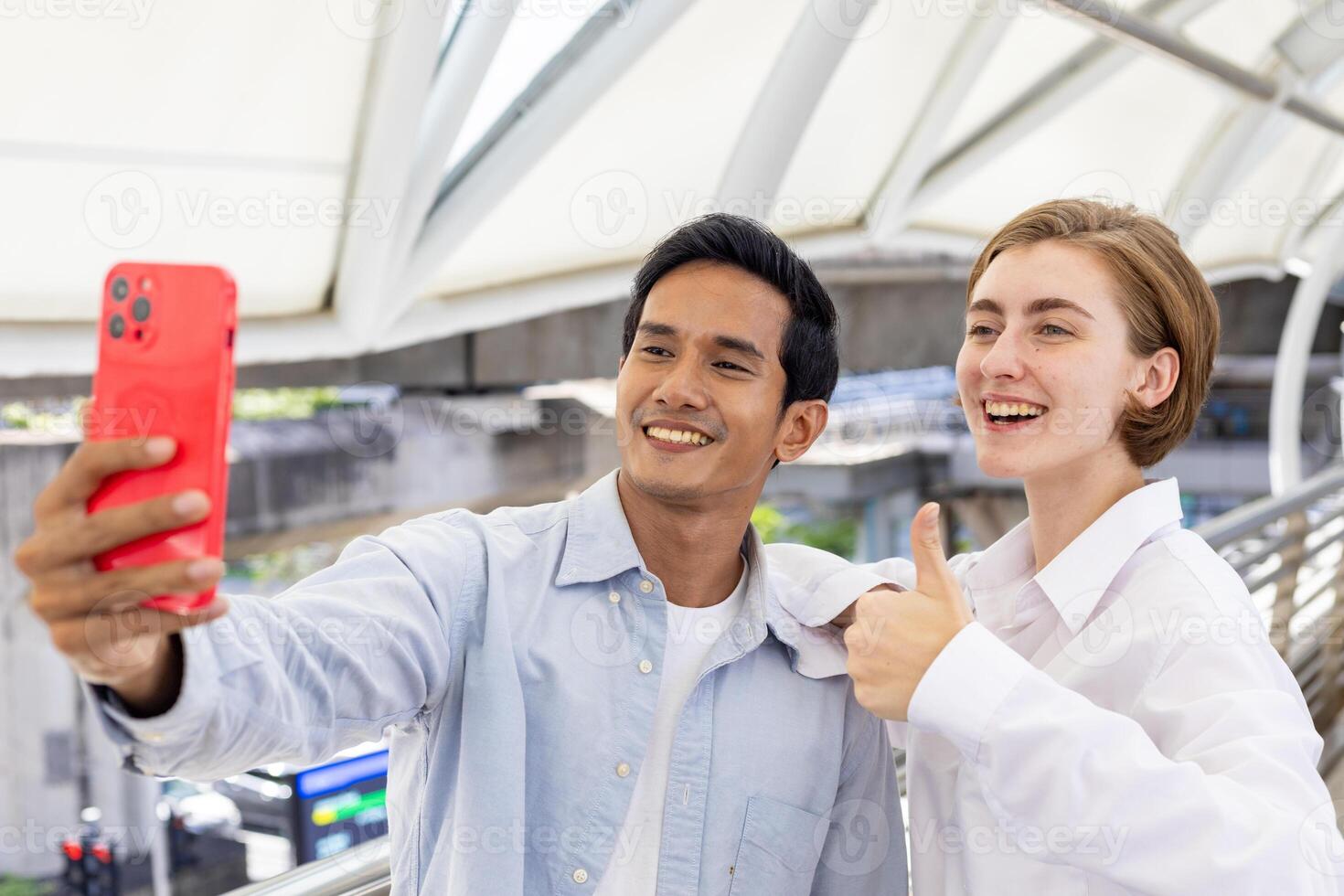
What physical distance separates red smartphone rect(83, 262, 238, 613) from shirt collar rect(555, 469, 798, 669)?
81 centimetres

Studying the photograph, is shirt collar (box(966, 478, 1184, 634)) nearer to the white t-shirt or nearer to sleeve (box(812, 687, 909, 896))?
sleeve (box(812, 687, 909, 896))

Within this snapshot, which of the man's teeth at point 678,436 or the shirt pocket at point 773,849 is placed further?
the man's teeth at point 678,436

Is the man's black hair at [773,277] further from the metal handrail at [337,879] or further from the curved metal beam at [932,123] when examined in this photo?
the curved metal beam at [932,123]

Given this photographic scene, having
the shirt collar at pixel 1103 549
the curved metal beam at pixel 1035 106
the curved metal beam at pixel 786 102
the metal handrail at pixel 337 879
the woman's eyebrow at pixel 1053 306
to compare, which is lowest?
the metal handrail at pixel 337 879

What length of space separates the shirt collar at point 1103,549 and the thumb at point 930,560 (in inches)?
10.0

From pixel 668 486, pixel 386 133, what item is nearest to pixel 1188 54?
pixel 386 133

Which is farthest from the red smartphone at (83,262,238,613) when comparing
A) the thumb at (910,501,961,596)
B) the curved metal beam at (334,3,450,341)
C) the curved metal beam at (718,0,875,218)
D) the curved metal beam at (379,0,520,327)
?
the curved metal beam at (718,0,875,218)

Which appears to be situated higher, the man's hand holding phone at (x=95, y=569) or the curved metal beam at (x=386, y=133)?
the curved metal beam at (x=386, y=133)

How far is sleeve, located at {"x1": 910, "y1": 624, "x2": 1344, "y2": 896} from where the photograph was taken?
1.34 metres

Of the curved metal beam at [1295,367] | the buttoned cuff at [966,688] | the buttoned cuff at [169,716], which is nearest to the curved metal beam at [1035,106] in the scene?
the curved metal beam at [1295,367]

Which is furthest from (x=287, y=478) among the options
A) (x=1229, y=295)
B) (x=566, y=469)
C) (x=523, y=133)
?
(x=1229, y=295)

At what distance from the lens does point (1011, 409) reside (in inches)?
72.7

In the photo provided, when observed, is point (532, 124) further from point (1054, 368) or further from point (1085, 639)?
point (1085, 639)

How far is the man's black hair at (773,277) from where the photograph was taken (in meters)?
2.01
